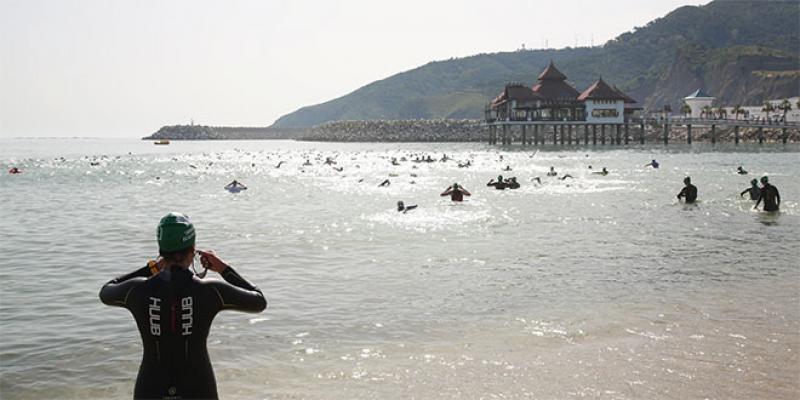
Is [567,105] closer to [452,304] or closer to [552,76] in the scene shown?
[552,76]

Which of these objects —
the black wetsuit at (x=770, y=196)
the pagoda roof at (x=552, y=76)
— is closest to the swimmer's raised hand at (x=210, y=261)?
the black wetsuit at (x=770, y=196)

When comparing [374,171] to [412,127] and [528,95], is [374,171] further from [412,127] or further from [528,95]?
[412,127]

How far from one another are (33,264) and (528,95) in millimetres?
95838

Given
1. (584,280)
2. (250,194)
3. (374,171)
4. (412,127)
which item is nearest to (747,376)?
(584,280)

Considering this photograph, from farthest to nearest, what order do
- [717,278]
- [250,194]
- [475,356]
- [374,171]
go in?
[374,171], [250,194], [717,278], [475,356]

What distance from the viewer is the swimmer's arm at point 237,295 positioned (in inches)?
168

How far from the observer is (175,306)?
413cm

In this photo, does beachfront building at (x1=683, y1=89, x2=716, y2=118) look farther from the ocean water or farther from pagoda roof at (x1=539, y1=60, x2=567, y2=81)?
the ocean water

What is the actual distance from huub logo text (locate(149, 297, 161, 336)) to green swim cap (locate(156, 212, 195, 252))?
0.34m

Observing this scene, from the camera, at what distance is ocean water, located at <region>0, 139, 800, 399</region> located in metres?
8.00

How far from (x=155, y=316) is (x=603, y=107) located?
106188 mm

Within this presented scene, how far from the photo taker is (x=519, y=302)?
11.9 m

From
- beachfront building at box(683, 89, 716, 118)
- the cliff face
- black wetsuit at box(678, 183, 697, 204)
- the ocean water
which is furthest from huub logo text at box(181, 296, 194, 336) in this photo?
the cliff face

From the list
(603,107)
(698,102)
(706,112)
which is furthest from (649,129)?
(603,107)
